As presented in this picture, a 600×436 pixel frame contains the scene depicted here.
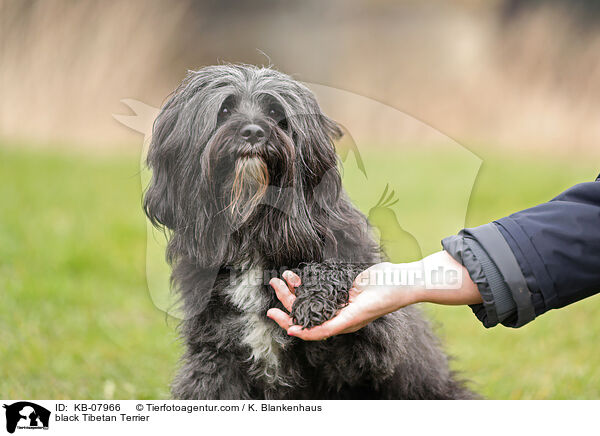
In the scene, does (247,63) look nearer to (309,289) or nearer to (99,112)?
(99,112)

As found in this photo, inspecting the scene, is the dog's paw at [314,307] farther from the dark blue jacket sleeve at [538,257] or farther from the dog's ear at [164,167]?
the dog's ear at [164,167]

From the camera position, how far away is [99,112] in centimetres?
272

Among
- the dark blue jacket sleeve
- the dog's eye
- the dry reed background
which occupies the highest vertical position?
the dry reed background

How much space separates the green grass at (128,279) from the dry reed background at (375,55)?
0.18m

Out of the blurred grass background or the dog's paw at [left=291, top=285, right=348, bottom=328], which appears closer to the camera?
the dog's paw at [left=291, top=285, right=348, bottom=328]

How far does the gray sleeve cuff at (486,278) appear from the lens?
216cm

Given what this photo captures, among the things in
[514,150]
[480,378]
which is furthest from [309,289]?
[480,378]

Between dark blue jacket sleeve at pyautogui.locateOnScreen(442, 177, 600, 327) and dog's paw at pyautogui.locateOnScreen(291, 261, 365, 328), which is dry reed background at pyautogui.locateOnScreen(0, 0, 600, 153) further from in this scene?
dog's paw at pyautogui.locateOnScreen(291, 261, 365, 328)

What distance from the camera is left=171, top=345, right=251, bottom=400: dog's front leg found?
2662 mm

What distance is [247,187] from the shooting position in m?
2.40

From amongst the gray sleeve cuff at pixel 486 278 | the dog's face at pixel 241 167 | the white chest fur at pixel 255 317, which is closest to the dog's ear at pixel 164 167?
the dog's face at pixel 241 167

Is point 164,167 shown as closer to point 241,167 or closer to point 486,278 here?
point 241,167
